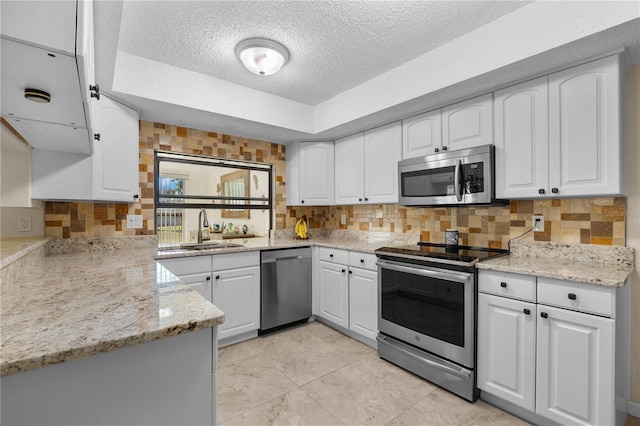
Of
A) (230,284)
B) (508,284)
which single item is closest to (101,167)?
(230,284)

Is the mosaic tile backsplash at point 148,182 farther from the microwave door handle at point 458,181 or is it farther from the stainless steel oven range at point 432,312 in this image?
the microwave door handle at point 458,181

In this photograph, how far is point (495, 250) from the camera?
7.97ft

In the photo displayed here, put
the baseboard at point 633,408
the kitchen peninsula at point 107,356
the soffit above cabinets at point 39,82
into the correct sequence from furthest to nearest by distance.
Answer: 1. the baseboard at point 633,408
2. the soffit above cabinets at point 39,82
3. the kitchen peninsula at point 107,356

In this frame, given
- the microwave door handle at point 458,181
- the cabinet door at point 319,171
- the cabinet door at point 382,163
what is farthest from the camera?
the cabinet door at point 319,171

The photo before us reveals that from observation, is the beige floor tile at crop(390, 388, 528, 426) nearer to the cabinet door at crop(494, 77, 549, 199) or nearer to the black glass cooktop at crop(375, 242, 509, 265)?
the black glass cooktop at crop(375, 242, 509, 265)

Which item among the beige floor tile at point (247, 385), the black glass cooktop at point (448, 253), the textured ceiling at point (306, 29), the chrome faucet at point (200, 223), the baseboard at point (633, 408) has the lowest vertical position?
the beige floor tile at point (247, 385)

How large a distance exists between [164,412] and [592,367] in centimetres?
198

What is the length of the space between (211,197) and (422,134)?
2.32 m

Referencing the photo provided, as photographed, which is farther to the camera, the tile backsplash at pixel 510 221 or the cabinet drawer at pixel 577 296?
the tile backsplash at pixel 510 221

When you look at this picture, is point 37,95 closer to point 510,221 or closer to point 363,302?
point 363,302

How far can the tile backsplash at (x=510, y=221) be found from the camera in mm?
1951

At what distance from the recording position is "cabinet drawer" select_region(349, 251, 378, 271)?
274 centimetres

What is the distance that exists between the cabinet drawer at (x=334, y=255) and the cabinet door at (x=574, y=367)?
64.2 inches

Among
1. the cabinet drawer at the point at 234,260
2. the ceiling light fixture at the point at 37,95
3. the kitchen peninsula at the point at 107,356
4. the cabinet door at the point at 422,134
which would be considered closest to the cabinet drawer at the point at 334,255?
the cabinet drawer at the point at 234,260
